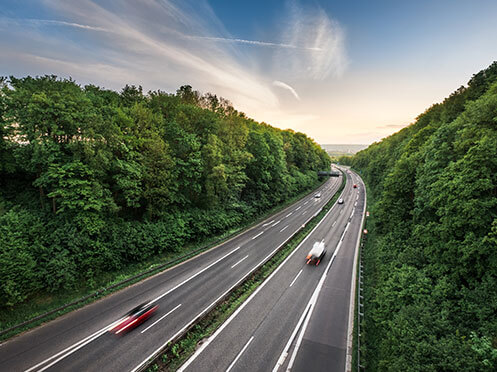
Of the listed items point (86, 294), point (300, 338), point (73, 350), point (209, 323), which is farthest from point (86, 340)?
point (300, 338)

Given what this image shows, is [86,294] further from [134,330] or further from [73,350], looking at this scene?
[134,330]

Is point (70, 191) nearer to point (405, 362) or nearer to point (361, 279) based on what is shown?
point (405, 362)

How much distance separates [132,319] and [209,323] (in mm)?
4811

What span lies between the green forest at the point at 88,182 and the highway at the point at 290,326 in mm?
11305

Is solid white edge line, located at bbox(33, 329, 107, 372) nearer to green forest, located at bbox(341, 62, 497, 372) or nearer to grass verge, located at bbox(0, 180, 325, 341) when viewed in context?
grass verge, located at bbox(0, 180, 325, 341)

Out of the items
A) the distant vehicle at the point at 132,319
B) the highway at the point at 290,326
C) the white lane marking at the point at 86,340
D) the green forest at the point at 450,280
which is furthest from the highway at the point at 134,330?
the green forest at the point at 450,280

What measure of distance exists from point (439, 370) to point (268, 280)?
11841 mm

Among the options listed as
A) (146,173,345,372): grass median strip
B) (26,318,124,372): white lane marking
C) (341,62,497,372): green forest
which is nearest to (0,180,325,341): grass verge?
(26,318,124,372): white lane marking

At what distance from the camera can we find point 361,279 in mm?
18094

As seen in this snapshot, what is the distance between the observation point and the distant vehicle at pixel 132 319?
1201cm

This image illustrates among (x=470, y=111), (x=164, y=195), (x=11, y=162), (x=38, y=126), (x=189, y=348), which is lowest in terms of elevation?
(x=189, y=348)

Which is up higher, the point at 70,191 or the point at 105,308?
the point at 70,191

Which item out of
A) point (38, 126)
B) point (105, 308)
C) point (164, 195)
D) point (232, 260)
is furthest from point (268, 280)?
point (38, 126)

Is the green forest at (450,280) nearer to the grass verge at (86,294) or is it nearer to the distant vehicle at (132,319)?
the distant vehicle at (132,319)
